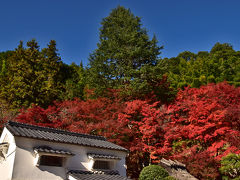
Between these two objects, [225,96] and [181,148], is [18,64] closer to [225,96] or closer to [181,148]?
[181,148]

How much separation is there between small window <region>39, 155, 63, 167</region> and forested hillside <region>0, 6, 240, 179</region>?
642 cm

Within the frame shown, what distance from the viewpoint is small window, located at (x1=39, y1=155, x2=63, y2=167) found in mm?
11141

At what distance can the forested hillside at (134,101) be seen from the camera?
17.5 m

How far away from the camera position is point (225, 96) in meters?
22.3

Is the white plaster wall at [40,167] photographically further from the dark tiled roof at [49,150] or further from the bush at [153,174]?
the bush at [153,174]

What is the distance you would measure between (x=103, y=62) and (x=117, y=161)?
13.9 meters

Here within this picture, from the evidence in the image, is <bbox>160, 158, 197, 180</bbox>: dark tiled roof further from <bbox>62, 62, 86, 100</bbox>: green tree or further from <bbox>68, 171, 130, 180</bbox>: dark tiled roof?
<bbox>62, 62, 86, 100</bbox>: green tree

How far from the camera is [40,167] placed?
10.7 m

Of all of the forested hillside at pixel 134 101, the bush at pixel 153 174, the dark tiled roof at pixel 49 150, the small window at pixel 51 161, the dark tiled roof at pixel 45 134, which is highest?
the forested hillside at pixel 134 101

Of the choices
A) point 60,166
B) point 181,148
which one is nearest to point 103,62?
point 181,148

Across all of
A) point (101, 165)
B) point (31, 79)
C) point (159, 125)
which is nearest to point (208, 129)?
point (159, 125)

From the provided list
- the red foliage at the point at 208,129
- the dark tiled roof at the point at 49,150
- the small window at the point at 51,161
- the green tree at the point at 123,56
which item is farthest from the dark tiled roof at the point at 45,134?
the green tree at the point at 123,56

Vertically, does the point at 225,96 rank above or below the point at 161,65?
below

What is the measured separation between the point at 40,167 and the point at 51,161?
807 millimetres
